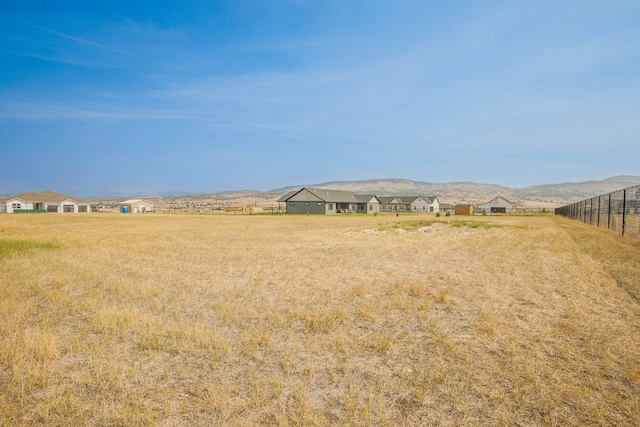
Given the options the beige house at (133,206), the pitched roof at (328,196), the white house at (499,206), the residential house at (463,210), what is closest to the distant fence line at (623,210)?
the pitched roof at (328,196)

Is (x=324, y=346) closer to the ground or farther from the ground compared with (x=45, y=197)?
closer to the ground

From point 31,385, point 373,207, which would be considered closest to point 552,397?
point 31,385

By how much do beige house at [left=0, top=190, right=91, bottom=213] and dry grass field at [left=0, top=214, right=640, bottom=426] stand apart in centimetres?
9566

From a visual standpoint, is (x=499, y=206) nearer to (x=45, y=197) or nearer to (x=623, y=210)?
(x=623, y=210)

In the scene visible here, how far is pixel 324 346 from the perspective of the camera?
5641mm

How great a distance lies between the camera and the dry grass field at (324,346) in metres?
3.88

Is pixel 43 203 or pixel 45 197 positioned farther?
pixel 45 197

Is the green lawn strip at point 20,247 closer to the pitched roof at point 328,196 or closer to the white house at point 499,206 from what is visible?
the pitched roof at point 328,196

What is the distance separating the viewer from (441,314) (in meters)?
7.11

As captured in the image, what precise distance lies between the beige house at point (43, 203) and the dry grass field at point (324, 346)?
A: 95664 mm

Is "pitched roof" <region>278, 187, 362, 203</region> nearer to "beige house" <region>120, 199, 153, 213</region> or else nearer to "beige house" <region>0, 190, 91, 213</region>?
"beige house" <region>120, 199, 153, 213</region>

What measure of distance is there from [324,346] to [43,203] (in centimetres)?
10909

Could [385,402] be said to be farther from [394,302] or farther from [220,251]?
[220,251]

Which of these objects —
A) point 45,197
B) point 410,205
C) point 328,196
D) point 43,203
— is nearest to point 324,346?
point 328,196
